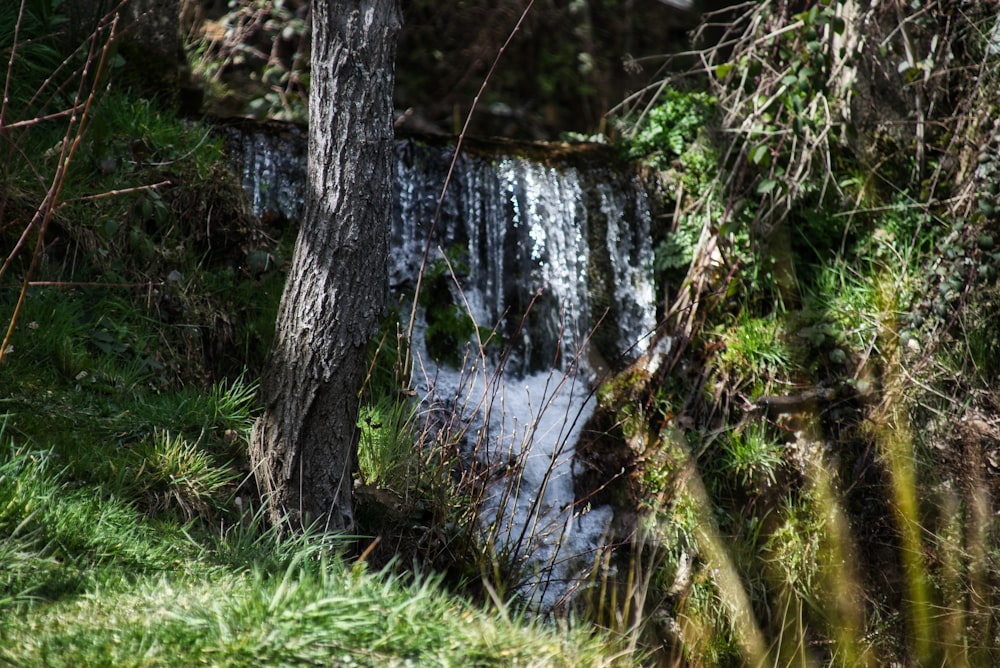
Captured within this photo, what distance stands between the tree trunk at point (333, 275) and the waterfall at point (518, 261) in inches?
62.3

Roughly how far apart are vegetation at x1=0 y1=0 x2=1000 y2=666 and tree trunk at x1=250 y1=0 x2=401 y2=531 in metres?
0.23

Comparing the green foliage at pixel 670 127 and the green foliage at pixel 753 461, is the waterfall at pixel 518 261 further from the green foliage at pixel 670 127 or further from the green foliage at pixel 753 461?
the green foliage at pixel 753 461

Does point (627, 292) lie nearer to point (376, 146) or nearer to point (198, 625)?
point (376, 146)

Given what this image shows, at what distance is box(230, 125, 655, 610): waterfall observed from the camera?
5266mm

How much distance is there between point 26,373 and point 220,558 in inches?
56.9

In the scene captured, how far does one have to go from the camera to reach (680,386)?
5223mm

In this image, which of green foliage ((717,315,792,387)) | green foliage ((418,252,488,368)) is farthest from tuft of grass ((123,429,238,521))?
green foliage ((717,315,792,387))

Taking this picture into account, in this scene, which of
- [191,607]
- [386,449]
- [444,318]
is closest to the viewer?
[191,607]

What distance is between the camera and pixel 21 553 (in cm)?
259

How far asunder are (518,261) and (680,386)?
1.36m

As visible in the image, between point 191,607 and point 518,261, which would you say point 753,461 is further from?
point 191,607

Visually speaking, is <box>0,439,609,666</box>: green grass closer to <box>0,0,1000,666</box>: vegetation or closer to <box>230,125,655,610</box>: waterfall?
<box>0,0,1000,666</box>: vegetation

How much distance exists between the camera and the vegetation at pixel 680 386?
3.04 meters

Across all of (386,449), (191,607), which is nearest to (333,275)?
(386,449)
